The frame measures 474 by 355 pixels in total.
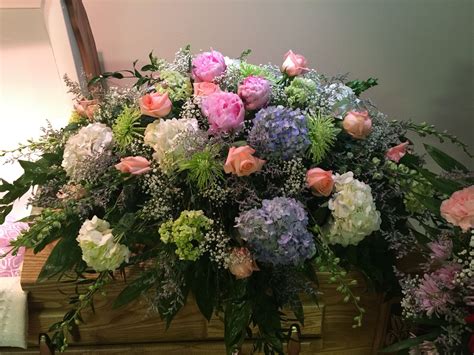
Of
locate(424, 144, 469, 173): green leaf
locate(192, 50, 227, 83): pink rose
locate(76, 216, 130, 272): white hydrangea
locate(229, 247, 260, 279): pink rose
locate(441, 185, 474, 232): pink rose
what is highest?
locate(192, 50, 227, 83): pink rose

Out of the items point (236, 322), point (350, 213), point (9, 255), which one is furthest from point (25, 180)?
point (350, 213)

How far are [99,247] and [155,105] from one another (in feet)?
0.87

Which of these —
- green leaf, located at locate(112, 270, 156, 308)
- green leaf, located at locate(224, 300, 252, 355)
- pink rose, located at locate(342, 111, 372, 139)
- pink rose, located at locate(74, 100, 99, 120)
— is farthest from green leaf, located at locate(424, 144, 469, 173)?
pink rose, located at locate(74, 100, 99, 120)

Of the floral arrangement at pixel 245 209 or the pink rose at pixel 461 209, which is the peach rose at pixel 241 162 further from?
the pink rose at pixel 461 209

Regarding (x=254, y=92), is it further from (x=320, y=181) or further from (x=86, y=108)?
(x=86, y=108)

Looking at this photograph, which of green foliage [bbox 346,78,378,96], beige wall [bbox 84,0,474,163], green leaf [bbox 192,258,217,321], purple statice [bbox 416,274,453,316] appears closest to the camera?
purple statice [bbox 416,274,453,316]

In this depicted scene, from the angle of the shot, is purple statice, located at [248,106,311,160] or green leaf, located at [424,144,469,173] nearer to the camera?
purple statice, located at [248,106,311,160]

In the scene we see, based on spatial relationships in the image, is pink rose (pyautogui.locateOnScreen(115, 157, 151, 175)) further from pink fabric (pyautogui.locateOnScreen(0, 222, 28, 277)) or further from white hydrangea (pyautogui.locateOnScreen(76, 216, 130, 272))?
pink fabric (pyautogui.locateOnScreen(0, 222, 28, 277))

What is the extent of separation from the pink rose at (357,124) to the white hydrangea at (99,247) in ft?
1.50

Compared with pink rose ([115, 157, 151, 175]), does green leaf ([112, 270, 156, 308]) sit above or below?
below

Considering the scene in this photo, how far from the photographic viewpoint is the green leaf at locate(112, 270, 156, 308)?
2.88ft

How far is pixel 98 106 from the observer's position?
1042mm

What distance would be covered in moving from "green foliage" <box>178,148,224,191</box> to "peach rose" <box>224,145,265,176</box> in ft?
0.08

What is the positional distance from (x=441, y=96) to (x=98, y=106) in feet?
3.98
